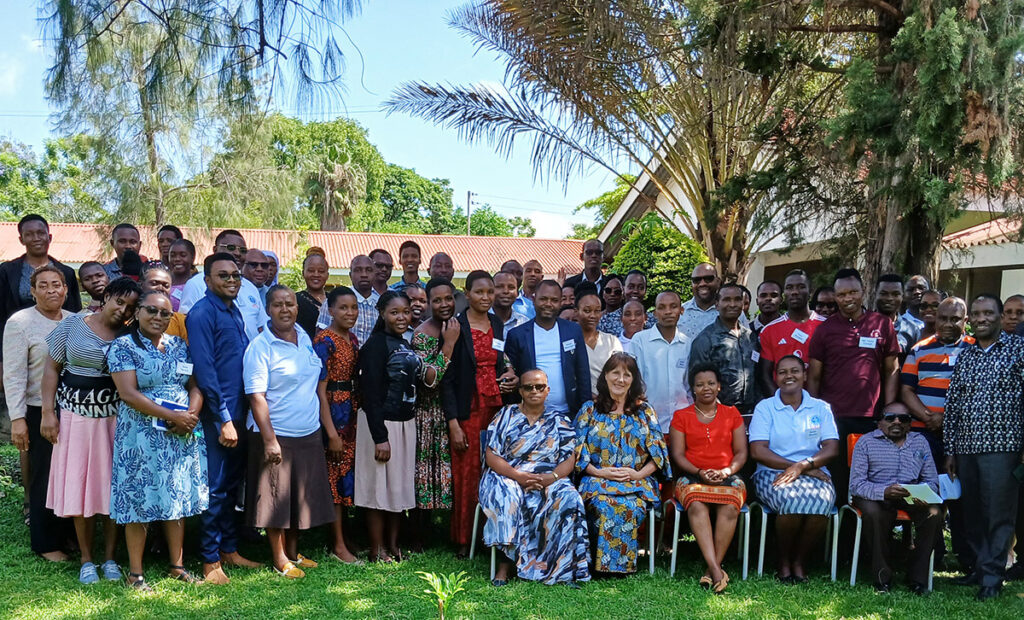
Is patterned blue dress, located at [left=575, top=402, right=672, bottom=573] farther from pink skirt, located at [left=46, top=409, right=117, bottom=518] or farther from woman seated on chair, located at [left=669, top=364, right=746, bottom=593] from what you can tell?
pink skirt, located at [left=46, top=409, right=117, bottom=518]

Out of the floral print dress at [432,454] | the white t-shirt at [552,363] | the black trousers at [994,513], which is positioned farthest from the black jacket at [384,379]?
the black trousers at [994,513]

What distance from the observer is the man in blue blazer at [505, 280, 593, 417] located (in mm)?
5750

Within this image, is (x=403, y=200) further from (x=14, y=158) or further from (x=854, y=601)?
(x=854, y=601)

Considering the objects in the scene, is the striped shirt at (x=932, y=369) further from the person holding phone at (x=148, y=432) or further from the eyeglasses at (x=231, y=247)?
the eyeglasses at (x=231, y=247)

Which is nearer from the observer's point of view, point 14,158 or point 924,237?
point 924,237

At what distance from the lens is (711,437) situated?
18.2 ft

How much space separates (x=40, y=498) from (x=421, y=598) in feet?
8.51

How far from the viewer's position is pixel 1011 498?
515 cm

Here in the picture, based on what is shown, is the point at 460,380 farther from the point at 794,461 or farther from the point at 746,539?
the point at 794,461

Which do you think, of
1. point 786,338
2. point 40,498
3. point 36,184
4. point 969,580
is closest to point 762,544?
point 969,580

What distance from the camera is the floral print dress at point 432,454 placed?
5.67 m

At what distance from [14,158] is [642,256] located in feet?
110

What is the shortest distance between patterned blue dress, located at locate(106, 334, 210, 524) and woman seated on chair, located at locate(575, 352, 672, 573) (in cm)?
254

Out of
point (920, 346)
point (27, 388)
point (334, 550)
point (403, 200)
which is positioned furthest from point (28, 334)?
point (403, 200)
